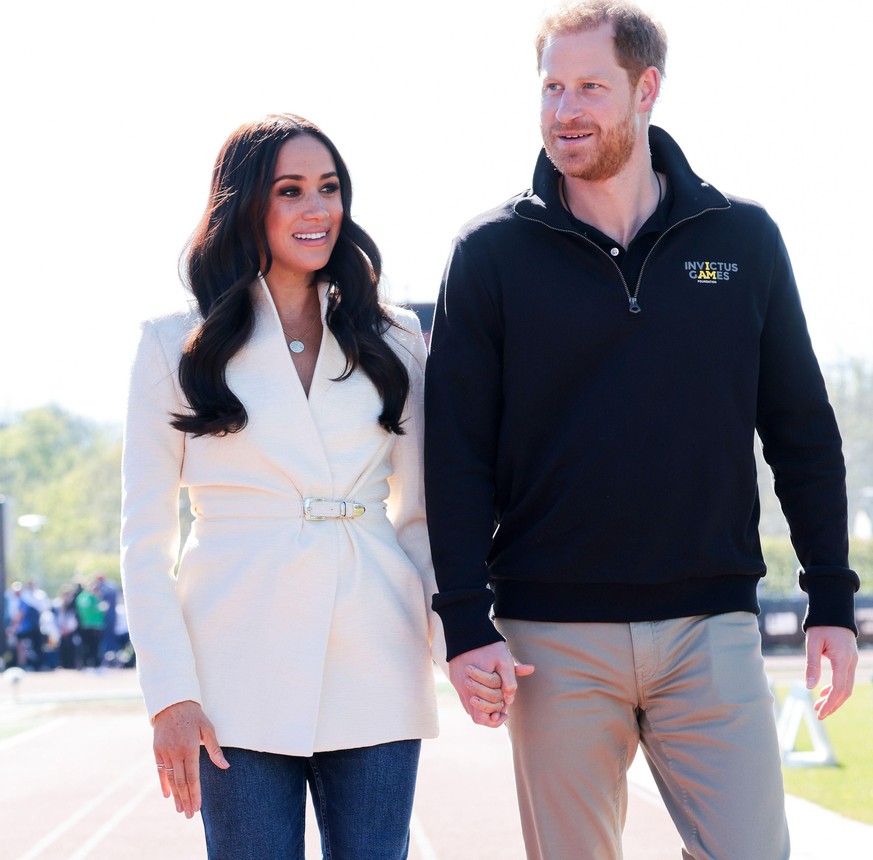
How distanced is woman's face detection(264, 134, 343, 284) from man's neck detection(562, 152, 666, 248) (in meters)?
0.56

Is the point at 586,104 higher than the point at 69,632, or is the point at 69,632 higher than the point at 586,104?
the point at 586,104

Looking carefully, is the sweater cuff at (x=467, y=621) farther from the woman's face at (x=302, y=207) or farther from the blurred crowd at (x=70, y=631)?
the blurred crowd at (x=70, y=631)

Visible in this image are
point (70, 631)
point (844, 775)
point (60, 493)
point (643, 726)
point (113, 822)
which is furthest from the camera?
point (60, 493)

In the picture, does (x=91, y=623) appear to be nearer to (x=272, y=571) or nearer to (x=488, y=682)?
(x=272, y=571)

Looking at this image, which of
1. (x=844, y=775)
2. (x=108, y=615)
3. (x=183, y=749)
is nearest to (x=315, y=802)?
(x=183, y=749)

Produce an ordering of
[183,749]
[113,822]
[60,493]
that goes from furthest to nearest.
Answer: [60,493] → [113,822] → [183,749]

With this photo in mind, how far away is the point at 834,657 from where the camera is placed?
2971 mm

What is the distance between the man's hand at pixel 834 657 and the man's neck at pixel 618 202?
98 cm

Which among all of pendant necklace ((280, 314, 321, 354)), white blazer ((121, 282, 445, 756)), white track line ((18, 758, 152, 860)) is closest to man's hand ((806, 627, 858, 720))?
white blazer ((121, 282, 445, 756))

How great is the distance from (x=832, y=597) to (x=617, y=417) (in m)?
0.69

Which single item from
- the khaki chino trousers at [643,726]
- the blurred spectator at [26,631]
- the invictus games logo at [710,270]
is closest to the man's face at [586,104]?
the invictus games logo at [710,270]

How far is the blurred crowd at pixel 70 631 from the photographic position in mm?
25109

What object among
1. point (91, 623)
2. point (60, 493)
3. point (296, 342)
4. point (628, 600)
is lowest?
point (60, 493)

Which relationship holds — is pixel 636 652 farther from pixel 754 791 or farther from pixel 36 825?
pixel 36 825
